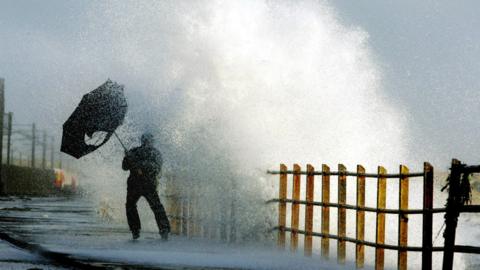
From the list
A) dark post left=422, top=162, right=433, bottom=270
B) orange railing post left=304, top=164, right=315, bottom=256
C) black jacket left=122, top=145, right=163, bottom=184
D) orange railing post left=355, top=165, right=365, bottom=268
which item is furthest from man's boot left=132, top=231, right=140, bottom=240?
dark post left=422, top=162, right=433, bottom=270

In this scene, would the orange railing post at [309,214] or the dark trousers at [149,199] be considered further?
the dark trousers at [149,199]

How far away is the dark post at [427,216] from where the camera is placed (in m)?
11.5

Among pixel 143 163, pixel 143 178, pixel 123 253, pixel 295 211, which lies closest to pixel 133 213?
pixel 143 178

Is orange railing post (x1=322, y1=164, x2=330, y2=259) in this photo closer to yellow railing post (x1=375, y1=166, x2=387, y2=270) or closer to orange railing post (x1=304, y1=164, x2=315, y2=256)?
orange railing post (x1=304, y1=164, x2=315, y2=256)

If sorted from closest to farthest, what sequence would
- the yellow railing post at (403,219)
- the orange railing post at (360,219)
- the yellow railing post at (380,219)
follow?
the yellow railing post at (403,219), the yellow railing post at (380,219), the orange railing post at (360,219)

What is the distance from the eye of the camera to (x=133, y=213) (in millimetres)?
16891

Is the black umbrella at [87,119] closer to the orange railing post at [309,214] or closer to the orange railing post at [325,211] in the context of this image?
the orange railing post at [309,214]

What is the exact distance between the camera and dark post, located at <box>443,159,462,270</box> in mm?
10828

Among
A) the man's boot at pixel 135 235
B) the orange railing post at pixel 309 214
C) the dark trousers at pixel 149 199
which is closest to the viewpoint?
the orange railing post at pixel 309 214

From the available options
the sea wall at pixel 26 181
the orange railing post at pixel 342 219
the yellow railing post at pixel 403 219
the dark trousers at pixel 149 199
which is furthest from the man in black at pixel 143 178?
the sea wall at pixel 26 181

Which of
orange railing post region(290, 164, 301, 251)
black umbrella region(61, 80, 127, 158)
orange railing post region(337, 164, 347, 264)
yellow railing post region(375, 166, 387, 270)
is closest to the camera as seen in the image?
yellow railing post region(375, 166, 387, 270)

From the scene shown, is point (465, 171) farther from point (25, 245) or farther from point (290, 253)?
point (25, 245)

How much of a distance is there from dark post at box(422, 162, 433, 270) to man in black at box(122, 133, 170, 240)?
6.38 meters

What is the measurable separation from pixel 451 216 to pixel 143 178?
7.42 m
